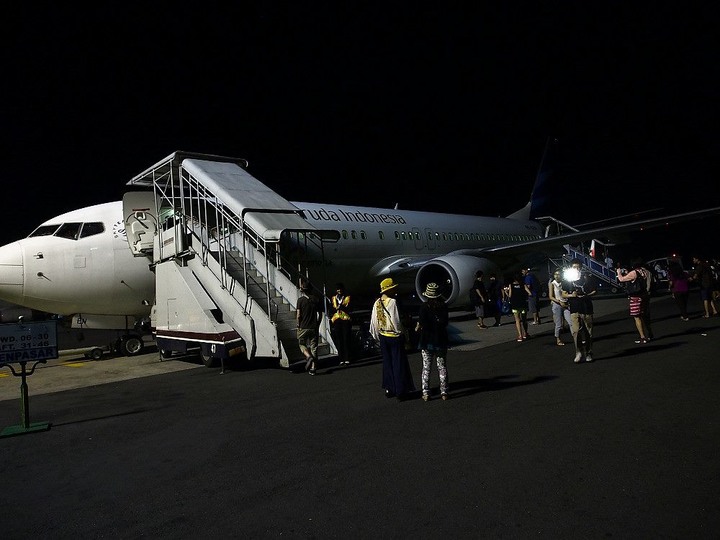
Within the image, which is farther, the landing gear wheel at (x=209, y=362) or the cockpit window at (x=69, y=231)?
the cockpit window at (x=69, y=231)

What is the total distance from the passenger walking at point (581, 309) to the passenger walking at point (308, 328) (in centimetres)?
429

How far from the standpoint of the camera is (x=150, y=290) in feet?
41.0

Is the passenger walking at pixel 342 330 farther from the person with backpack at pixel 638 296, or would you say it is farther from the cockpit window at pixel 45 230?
the cockpit window at pixel 45 230

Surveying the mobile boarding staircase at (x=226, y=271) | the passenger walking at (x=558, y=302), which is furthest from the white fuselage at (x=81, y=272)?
the passenger walking at (x=558, y=302)

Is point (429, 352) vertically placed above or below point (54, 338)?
below

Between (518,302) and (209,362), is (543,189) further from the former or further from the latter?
(209,362)

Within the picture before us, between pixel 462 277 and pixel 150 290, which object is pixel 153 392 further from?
pixel 462 277

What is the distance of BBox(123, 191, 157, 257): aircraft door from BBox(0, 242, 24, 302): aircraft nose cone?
2253 mm

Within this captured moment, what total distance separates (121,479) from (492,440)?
3.35 metres

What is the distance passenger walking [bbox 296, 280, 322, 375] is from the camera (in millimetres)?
8742

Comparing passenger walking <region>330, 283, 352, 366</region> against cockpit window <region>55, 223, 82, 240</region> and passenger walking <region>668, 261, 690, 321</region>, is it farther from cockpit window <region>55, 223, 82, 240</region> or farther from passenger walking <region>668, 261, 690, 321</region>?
passenger walking <region>668, 261, 690, 321</region>

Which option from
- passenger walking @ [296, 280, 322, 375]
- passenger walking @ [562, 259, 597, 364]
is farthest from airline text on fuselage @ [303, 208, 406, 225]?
passenger walking @ [562, 259, 597, 364]

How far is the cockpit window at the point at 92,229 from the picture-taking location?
11.9m

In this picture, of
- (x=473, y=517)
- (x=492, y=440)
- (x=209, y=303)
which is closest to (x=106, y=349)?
(x=209, y=303)
